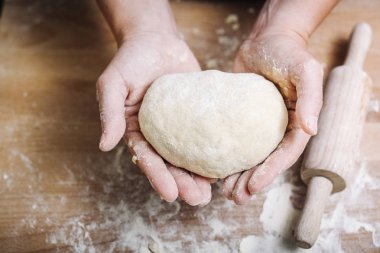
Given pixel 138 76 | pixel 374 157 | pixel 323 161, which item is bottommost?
pixel 374 157

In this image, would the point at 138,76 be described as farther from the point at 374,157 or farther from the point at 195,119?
the point at 374,157

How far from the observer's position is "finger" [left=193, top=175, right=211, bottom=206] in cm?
122

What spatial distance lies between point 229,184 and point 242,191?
0.21 feet

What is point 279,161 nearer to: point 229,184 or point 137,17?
point 229,184

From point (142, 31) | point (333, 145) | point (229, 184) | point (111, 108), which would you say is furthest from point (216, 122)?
point (142, 31)

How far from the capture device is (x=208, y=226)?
1.39 metres

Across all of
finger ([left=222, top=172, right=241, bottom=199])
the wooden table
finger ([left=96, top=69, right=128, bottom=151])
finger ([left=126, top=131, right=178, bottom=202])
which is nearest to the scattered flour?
the wooden table

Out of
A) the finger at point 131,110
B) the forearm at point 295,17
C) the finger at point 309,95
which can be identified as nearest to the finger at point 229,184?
the finger at point 309,95

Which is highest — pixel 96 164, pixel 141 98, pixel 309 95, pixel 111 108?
pixel 309 95

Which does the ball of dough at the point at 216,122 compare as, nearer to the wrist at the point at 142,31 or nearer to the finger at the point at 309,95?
the finger at the point at 309,95

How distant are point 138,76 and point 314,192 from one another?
704mm

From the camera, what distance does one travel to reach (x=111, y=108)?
1.24m

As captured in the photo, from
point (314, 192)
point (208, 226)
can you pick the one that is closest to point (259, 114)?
point (314, 192)

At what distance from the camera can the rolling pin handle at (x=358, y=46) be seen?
5.22 ft
